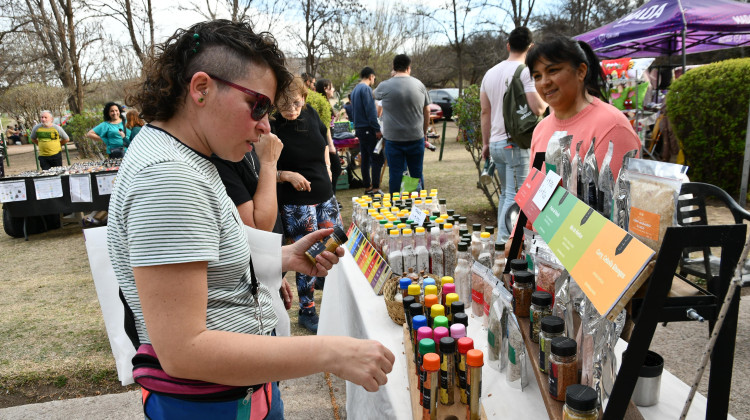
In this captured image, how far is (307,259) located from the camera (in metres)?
1.65

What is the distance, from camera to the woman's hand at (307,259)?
5.38 feet

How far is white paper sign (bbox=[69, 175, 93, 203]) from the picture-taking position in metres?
6.48

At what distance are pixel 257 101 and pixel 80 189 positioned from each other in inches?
266

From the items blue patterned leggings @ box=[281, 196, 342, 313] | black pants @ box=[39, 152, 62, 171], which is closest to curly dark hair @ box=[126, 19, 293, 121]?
blue patterned leggings @ box=[281, 196, 342, 313]

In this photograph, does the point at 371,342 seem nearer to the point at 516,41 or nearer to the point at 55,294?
the point at 516,41

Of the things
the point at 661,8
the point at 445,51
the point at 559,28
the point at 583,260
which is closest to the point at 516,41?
the point at 583,260

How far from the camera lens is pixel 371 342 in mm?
1005

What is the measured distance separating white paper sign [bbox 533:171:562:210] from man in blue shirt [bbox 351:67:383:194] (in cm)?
595

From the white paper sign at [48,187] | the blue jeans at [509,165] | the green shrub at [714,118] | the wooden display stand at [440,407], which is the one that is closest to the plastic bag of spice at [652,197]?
the wooden display stand at [440,407]

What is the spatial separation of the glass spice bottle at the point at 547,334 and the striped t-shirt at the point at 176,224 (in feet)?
2.31

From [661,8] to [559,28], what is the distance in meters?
17.5

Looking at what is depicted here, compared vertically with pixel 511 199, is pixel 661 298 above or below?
above

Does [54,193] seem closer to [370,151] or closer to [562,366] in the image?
[370,151]

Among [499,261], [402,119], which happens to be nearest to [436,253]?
[499,261]
